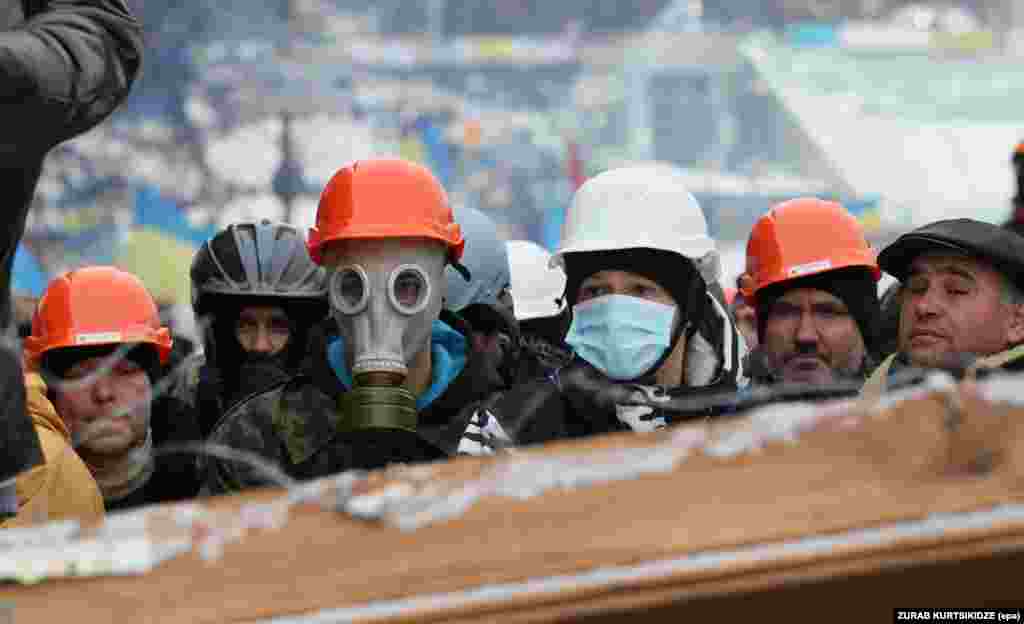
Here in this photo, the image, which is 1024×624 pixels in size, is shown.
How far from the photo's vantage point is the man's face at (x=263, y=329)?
4.45m

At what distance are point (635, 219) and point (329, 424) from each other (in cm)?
91

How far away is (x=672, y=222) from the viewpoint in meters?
3.82

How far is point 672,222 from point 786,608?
2448mm

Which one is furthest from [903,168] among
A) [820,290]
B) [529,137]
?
[820,290]

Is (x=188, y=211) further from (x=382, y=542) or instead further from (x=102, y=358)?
(x=382, y=542)

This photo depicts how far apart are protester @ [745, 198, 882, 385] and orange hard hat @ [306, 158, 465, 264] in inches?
32.8

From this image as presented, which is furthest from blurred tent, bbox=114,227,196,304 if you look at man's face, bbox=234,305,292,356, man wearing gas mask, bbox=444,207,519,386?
man's face, bbox=234,305,292,356

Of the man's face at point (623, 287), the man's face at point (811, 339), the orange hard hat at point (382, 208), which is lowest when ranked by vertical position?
the man's face at point (811, 339)

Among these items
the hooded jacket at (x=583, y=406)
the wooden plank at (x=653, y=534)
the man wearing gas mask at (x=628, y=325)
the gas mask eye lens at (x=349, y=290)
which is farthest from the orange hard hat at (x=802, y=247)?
the wooden plank at (x=653, y=534)

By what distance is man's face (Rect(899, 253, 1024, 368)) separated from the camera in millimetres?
3344

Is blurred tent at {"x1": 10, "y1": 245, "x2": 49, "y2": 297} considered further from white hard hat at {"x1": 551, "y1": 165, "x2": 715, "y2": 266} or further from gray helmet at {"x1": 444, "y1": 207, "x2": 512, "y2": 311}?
white hard hat at {"x1": 551, "y1": 165, "x2": 715, "y2": 266}

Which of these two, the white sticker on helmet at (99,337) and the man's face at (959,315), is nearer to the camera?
the man's face at (959,315)

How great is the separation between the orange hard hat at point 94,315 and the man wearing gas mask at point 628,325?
3.28 feet

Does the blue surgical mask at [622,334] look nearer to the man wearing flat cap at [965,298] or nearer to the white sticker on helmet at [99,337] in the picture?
the man wearing flat cap at [965,298]
